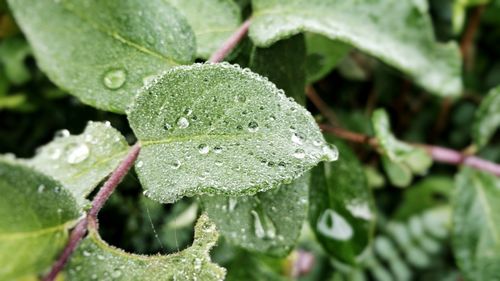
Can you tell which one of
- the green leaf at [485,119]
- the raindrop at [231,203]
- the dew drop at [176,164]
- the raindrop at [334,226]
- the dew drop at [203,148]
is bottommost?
the green leaf at [485,119]

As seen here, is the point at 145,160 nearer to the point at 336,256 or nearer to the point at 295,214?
the point at 295,214

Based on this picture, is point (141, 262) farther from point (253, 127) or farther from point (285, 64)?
point (285, 64)

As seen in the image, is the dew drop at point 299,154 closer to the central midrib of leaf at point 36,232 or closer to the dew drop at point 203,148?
the dew drop at point 203,148

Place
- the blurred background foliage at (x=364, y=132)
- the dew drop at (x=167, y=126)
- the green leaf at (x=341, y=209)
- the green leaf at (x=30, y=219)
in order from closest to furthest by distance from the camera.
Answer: the green leaf at (x=30, y=219) < the dew drop at (x=167, y=126) < the green leaf at (x=341, y=209) < the blurred background foliage at (x=364, y=132)

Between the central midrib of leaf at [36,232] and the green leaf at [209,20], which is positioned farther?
the green leaf at [209,20]

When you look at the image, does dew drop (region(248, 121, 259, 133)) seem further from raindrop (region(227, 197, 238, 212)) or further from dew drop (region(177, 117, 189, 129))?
raindrop (region(227, 197, 238, 212))

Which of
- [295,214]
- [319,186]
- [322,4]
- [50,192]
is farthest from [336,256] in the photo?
[50,192]

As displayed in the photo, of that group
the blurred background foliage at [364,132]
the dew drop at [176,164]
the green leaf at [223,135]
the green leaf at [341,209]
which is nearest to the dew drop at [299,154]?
the green leaf at [223,135]
